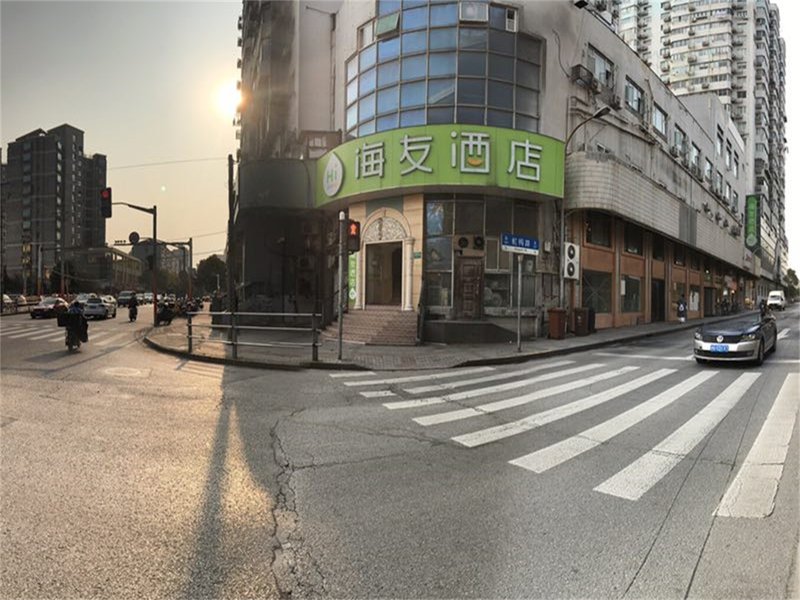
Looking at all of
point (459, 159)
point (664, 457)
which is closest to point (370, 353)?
point (459, 159)

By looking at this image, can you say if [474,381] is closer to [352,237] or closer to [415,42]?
[352,237]

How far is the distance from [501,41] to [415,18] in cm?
324

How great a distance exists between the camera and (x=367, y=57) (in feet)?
61.4

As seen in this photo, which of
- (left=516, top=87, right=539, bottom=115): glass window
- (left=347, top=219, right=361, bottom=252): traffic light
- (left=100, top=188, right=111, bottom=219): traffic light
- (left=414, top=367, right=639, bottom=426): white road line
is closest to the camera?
(left=414, top=367, right=639, bottom=426): white road line

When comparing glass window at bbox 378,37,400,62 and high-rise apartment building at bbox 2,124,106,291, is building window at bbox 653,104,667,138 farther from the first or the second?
high-rise apartment building at bbox 2,124,106,291

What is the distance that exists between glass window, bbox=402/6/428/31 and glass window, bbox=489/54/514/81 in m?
2.76

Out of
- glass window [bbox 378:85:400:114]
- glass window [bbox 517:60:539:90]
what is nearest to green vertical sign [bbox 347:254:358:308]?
glass window [bbox 378:85:400:114]

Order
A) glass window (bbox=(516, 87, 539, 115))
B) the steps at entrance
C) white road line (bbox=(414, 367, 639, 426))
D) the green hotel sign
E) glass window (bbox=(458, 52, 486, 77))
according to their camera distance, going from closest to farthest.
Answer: white road line (bbox=(414, 367, 639, 426)) → the steps at entrance → the green hotel sign → glass window (bbox=(458, 52, 486, 77)) → glass window (bbox=(516, 87, 539, 115))

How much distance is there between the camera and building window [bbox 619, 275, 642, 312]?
78.1 ft

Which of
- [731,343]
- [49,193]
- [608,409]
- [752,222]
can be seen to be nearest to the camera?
[608,409]

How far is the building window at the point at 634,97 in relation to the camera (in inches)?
969

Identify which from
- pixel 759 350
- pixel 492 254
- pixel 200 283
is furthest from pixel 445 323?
pixel 200 283

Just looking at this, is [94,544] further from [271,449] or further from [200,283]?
[200,283]

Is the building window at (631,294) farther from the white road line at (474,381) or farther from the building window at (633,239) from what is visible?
the white road line at (474,381)
